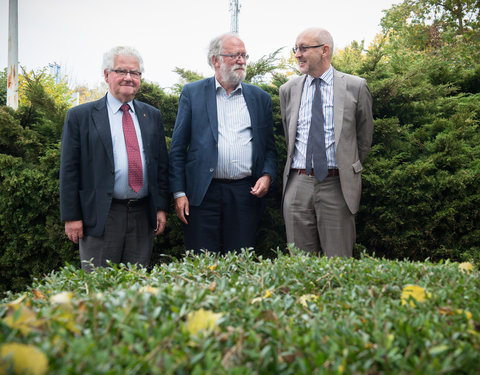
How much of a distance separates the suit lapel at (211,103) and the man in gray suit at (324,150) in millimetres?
705

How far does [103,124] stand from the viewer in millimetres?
3830

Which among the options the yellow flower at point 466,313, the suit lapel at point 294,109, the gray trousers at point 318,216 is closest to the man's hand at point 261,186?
the gray trousers at point 318,216

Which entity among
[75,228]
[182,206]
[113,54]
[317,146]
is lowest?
[75,228]

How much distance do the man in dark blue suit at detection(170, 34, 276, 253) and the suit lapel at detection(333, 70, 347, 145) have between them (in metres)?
0.69

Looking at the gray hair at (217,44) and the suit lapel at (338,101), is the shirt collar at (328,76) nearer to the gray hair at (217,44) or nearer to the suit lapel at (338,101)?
the suit lapel at (338,101)

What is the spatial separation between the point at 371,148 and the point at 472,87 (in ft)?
9.84

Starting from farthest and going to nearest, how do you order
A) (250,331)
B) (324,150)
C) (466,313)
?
1. (324,150)
2. (466,313)
3. (250,331)

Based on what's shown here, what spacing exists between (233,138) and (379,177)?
4.79 feet

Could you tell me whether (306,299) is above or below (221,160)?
below

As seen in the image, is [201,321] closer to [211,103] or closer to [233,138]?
[233,138]

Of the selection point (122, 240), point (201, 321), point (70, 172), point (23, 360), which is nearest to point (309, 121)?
point (122, 240)

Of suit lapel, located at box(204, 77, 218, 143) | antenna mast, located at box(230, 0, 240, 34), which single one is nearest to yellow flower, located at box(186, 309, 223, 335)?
suit lapel, located at box(204, 77, 218, 143)

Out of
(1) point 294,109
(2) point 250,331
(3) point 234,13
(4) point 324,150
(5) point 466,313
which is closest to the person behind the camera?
(2) point 250,331

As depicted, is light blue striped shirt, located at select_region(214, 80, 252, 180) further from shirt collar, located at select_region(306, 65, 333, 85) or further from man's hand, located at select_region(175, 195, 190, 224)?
shirt collar, located at select_region(306, 65, 333, 85)
